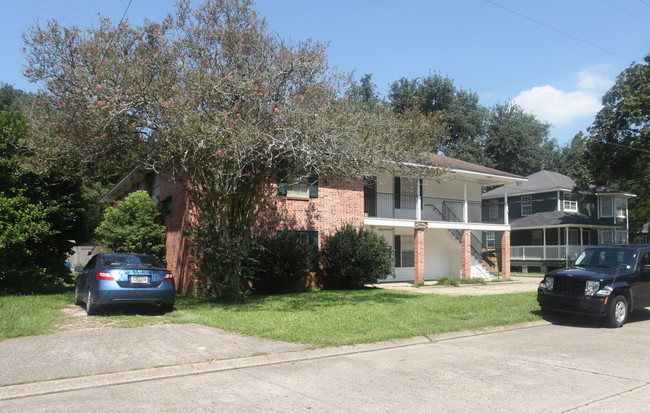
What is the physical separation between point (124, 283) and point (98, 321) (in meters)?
0.90

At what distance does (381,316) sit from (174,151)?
5.91m

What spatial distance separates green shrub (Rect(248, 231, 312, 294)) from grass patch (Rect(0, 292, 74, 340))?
5.64 m

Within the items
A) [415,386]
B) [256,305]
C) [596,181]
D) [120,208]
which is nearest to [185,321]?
[256,305]

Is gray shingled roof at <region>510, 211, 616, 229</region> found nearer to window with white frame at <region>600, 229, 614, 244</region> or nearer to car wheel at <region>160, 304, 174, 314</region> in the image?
window with white frame at <region>600, 229, 614, 244</region>

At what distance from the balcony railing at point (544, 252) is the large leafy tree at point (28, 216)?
2903cm

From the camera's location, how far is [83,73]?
1058 centimetres

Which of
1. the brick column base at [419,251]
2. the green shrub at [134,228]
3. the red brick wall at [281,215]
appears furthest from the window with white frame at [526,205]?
the green shrub at [134,228]

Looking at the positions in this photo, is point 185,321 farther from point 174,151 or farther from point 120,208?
point 120,208

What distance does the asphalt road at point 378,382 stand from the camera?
5086 mm

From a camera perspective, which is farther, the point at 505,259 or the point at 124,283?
the point at 505,259

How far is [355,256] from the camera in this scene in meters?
17.2

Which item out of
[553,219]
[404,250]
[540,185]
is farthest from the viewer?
[540,185]

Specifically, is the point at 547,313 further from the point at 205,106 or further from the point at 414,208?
the point at 414,208

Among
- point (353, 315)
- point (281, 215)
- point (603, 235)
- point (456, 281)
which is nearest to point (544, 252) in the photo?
point (603, 235)
